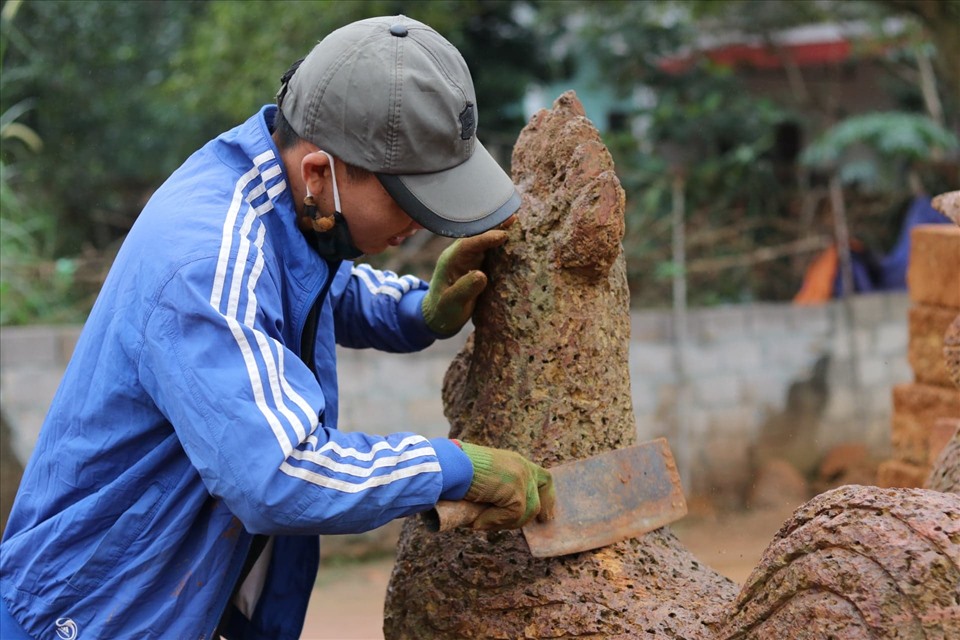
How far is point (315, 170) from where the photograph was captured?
1.92m

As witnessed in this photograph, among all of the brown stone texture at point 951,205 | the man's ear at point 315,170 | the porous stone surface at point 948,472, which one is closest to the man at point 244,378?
the man's ear at point 315,170

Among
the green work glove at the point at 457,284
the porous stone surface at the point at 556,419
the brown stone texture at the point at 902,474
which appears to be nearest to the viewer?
the porous stone surface at the point at 556,419

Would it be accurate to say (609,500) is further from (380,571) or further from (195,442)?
(380,571)

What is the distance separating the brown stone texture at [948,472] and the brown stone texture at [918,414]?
6.91 ft

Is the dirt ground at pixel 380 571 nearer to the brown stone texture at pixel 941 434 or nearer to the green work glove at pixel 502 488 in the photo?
the brown stone texture at pixel 941 434

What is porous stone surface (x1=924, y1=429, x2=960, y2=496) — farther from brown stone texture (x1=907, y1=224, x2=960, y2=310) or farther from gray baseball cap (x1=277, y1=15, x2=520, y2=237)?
brown stone texture (x1=907, y1=224, x2=960, y2=310)

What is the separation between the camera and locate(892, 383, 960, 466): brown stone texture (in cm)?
462

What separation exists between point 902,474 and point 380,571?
283 cm

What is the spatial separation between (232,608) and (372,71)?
124 cm

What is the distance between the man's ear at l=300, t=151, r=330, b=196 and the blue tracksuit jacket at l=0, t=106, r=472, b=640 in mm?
60

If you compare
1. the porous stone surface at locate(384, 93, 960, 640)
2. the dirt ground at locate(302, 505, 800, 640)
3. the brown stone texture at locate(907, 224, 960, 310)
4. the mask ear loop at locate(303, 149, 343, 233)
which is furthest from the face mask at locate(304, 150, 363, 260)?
the brown stone texture at locate(907, 224, 960, 310)

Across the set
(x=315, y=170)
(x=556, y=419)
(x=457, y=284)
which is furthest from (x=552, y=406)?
(x=315, y=170)

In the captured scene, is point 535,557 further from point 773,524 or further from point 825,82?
point 825,82

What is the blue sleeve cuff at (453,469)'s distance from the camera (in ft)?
6.15
